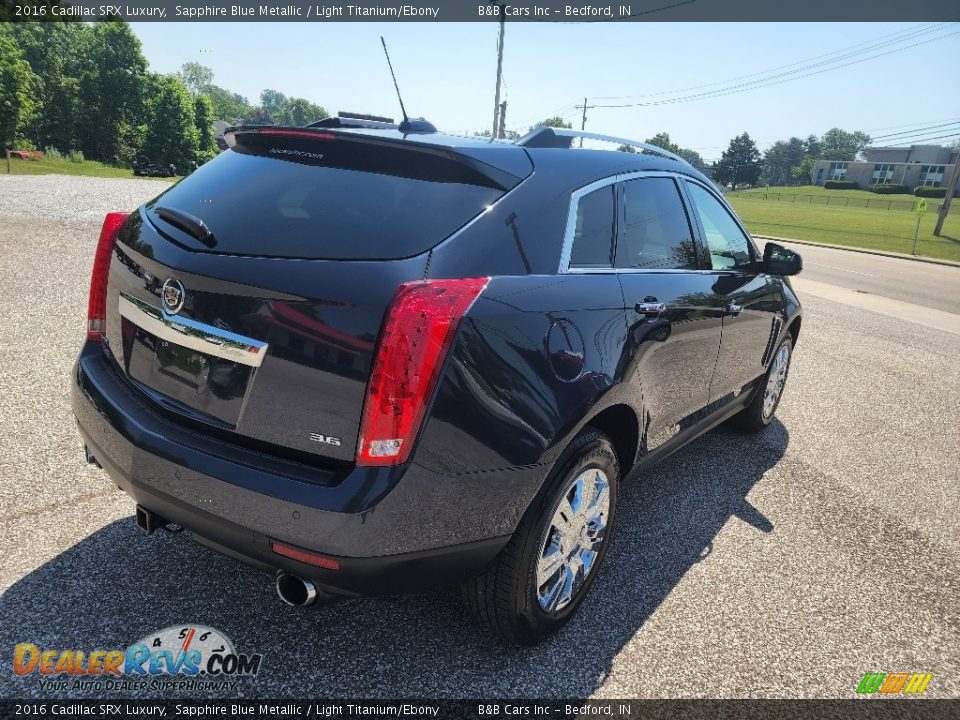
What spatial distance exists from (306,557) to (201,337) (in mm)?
712

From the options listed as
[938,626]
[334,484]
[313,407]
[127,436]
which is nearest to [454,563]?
[334,484]

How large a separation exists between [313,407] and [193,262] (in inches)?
24.1

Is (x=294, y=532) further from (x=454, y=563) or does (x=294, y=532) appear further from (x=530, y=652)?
(x=530, y=652)

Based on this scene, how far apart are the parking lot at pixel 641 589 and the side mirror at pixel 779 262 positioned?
127 cm

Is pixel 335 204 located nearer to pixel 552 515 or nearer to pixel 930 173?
pixel 552 515

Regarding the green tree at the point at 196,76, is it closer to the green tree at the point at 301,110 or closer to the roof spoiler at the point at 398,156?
the green tree at the point at 301,110

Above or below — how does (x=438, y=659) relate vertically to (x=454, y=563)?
below

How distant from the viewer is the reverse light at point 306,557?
188cm

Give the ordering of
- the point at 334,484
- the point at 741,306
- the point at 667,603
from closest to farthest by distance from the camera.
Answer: the point at 334,484
the point at 667,603
the point at 741,306

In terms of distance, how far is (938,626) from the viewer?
2906mm

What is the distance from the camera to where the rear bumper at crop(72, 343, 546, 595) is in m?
1.85

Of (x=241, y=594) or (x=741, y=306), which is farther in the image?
(x=741, y=306)

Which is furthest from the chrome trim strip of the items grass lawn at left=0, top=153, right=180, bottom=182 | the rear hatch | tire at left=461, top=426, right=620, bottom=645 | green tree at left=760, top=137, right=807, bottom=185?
green tree at left=760, top=137, right=807, bottom=185

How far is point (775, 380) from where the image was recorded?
4.93 meters
